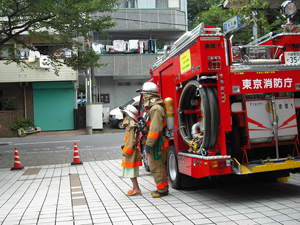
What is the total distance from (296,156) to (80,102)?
83.5ft

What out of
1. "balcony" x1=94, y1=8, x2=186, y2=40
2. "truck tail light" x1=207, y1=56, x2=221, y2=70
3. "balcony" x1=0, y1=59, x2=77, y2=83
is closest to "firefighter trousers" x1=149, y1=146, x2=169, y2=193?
"truck tail light" x1=207, y1=56, x2=221, y2=70

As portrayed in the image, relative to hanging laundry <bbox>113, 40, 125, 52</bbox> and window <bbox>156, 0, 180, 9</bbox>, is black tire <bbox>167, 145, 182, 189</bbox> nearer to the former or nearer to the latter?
hanging laundry <bbox>113, 40, 125, 52</bbox>

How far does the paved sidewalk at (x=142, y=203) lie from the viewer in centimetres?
501

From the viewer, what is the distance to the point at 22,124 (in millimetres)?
22031

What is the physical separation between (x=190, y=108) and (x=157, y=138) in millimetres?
966

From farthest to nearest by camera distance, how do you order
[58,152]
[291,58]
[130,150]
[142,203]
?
[58,152], [130,150], [291,58], [142,203]

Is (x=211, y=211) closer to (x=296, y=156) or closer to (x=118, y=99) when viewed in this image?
(x=296, y=156)

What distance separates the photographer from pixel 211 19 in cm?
2792

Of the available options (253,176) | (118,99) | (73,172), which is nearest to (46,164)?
(73,172)

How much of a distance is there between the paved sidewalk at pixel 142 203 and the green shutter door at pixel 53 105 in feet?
51.4

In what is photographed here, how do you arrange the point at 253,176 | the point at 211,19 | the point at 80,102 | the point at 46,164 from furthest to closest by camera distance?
1. the point at 80,102
2. the point at 211,19
3. the point at 46,164
4. the point at 253,176

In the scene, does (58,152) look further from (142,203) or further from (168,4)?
(168,4)

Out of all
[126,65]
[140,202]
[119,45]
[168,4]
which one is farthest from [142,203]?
[168,4]

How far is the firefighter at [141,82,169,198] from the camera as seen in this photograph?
6156mm
